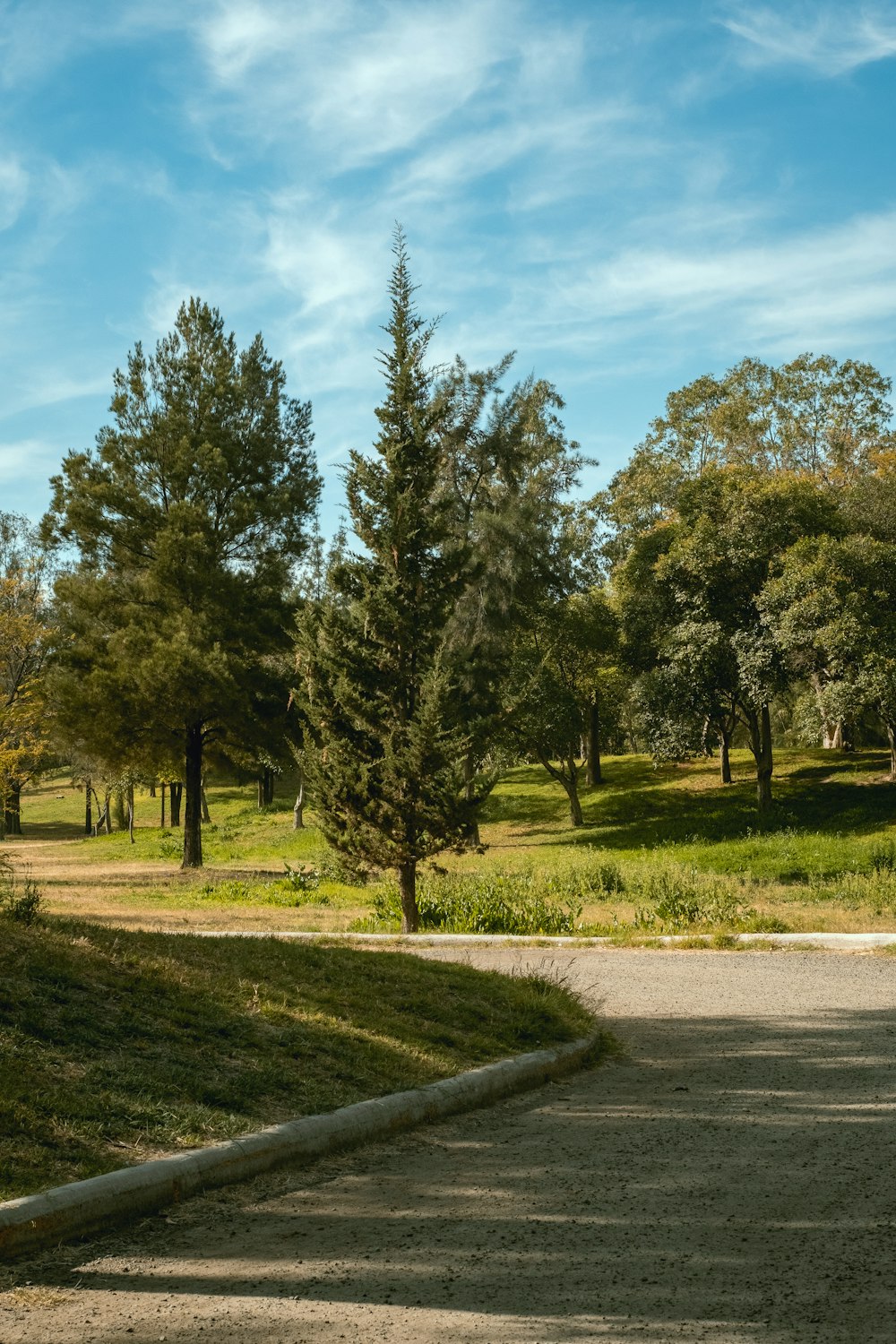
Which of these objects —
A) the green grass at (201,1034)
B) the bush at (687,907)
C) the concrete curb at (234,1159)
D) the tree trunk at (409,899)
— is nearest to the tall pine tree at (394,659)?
the tree trunk at (409,899)

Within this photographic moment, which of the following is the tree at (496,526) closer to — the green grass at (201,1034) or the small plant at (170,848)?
the small plant at (170,848)

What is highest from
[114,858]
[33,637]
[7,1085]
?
[33,637]

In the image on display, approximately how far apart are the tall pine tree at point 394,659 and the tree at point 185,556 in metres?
11.7

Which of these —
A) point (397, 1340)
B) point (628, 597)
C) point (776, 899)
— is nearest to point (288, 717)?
point (628, 597)

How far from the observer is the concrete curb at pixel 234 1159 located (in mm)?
4113

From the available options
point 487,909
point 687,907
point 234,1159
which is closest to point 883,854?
point 687,907

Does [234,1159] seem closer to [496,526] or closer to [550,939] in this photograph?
[550,939]

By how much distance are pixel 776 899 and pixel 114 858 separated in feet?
86.2

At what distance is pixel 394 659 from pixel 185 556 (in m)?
14.2

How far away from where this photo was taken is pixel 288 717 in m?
29.2

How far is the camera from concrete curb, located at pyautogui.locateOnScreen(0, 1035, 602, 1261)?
411 centimetres

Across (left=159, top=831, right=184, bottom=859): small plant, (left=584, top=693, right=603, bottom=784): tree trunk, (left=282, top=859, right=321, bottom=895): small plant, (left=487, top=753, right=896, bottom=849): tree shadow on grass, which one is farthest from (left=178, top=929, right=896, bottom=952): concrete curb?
(left=584, top=693, right=603, bottom=784): tree trunk

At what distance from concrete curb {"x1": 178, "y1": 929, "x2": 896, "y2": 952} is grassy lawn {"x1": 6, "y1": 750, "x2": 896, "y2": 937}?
2.05 feet

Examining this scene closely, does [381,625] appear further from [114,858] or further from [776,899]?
[114,858]
